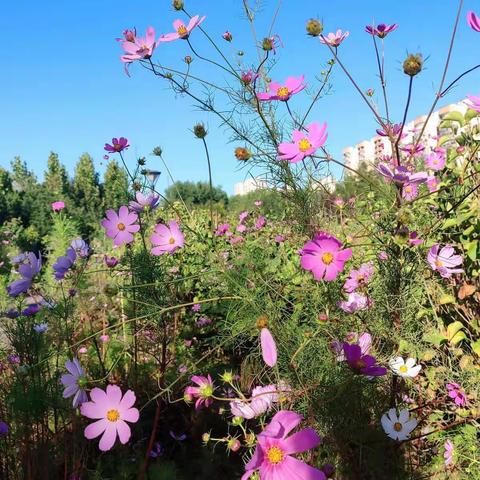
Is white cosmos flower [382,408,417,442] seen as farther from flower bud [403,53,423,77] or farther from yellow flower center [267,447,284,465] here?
flower bud [403,53,423,77]

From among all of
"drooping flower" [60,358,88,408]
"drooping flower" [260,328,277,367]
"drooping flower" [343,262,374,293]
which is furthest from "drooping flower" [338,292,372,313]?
"drooping flower" [60,358,88,408]

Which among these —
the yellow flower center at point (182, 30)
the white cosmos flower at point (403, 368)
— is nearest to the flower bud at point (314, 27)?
the yellow flower center at point (182, 30)

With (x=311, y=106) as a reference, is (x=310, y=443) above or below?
below

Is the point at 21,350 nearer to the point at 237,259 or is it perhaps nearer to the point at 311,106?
the point at 237,259

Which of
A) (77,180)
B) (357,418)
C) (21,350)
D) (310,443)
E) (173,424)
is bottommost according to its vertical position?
(310,443)

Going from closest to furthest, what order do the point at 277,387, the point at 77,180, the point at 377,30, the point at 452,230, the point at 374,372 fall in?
the point at 374,372
the point at 277,387
the point at 377,30
the point at 452,230
the point at 77,180

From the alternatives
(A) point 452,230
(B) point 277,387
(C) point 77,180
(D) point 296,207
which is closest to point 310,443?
(B) point 277,387

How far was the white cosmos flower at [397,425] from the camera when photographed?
125 cm

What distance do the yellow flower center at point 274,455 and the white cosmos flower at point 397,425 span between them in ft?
1.78

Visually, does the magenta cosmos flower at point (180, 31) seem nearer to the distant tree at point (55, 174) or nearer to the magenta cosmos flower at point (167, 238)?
the magenta cosmos flower at point (167, 238)

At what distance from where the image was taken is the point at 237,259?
1.91 m

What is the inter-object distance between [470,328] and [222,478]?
1.19 metres

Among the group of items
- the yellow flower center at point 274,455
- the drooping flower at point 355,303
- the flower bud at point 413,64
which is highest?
the flower bud at point 413,64

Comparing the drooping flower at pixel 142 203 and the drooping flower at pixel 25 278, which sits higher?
the drooping flower at pixel 142 203
